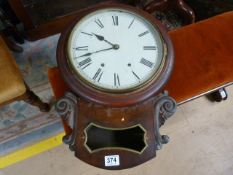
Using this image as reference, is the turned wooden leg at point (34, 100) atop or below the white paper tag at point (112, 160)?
below

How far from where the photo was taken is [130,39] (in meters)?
1.05

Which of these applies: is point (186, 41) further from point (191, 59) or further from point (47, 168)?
point (47, 168)

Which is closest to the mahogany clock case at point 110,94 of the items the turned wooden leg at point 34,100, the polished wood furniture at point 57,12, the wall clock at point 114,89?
the wall clock at point 114,89

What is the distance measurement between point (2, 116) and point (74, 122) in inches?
35.0

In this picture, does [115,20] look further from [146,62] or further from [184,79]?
[184,79]

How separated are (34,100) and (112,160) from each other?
2.16 ft

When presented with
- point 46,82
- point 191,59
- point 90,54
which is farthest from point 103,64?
point 46,82

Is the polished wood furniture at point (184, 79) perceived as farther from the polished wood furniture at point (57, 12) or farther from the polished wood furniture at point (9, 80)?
the polished wood furniture at point (57, 12)

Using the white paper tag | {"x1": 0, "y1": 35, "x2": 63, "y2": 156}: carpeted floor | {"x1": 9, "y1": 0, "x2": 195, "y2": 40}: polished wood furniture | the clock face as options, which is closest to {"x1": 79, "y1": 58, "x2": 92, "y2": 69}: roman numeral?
the clock face

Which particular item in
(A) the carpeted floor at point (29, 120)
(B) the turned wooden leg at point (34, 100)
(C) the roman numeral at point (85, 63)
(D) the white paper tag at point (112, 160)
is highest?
(C) the roman numeral at point (85, 63)

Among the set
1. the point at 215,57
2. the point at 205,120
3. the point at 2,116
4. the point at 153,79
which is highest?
the point at 153,79

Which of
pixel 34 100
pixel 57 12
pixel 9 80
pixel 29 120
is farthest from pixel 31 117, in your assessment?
pixel 57 12

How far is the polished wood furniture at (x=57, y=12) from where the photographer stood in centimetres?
162

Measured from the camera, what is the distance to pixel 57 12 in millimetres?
1693
